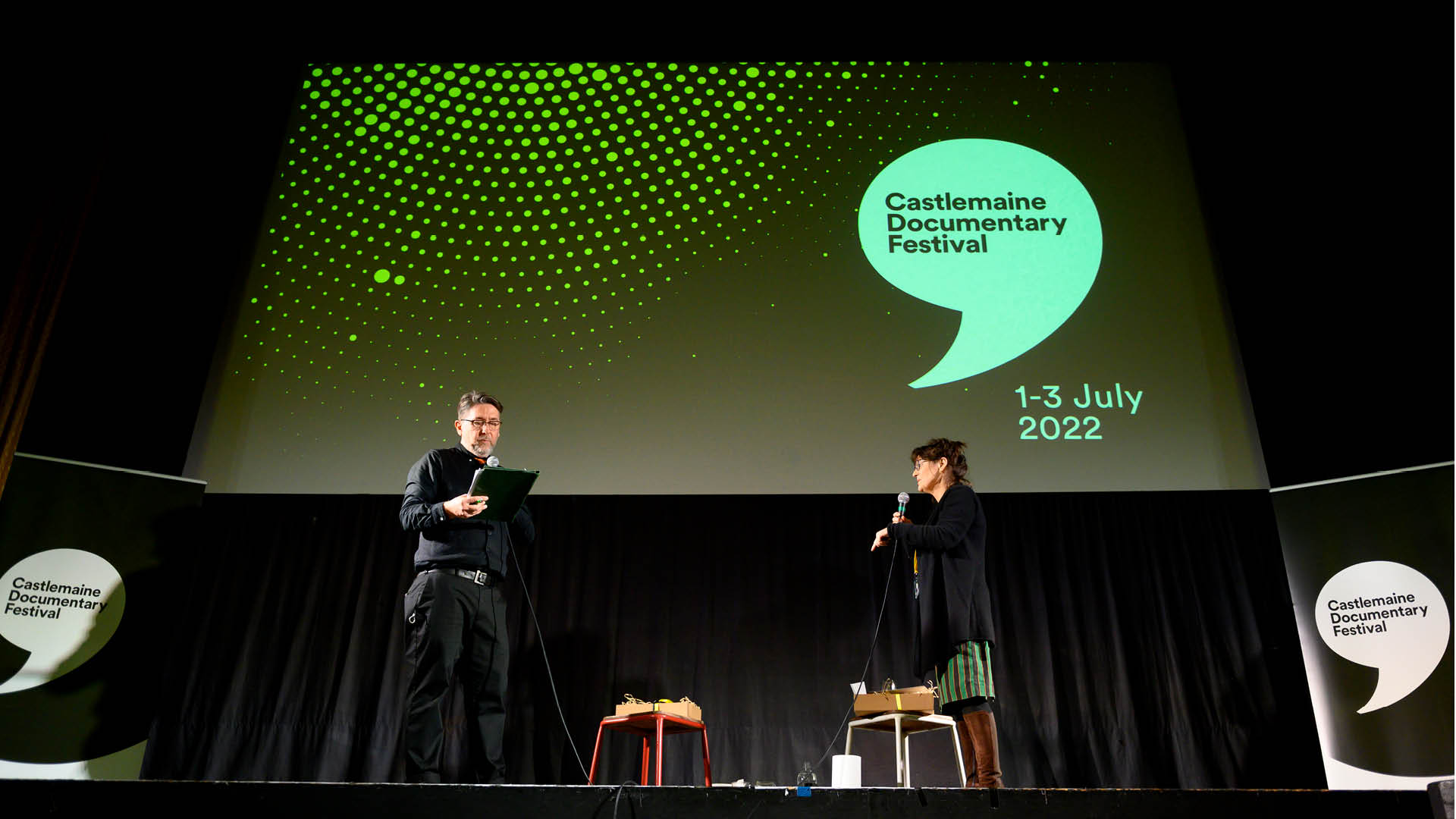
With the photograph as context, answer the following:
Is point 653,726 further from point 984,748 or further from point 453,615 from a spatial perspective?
point 984,748

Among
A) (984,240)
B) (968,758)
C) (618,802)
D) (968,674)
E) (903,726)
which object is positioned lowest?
(618,802)

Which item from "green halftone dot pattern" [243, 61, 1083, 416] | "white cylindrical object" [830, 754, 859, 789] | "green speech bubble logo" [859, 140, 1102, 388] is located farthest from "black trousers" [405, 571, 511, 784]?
"green speech bubble logo" [859, 140, 1102, 388]

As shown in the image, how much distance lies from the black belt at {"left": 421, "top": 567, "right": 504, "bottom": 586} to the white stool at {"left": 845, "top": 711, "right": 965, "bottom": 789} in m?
1.43

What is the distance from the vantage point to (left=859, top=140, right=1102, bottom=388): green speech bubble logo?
4.27m

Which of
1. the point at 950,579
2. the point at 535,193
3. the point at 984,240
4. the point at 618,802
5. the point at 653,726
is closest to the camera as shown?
the point at 618,802

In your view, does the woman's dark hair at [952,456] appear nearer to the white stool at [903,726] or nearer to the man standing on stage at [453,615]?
the white stool at [903,726]

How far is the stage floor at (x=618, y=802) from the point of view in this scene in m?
2.20

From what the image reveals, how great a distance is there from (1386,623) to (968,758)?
2.15 m

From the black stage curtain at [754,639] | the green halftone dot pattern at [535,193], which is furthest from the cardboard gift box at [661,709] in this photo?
the green halftone dot pattern at [535,193]

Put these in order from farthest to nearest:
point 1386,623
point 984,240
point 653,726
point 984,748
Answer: point 984,240 → point 1386,623 → point 653,726 → point 984,748

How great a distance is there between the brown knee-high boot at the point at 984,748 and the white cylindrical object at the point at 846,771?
624 mm

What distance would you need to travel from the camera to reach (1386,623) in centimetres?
392

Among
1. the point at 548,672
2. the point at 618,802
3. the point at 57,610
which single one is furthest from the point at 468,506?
the point at 57,610

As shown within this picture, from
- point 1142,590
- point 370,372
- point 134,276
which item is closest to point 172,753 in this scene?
point 370,372
